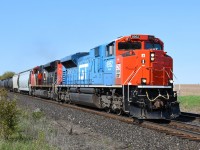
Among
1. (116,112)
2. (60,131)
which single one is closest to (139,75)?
(116,112)

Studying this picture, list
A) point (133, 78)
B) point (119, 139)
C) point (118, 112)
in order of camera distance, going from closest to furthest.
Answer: point (119, 139), point (133, 78), point (118, 112)

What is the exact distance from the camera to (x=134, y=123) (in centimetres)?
1316

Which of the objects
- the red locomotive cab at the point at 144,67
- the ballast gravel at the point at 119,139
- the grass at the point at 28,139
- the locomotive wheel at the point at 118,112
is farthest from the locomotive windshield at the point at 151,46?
the grass at the point at 28,139

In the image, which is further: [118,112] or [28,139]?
[118,112]

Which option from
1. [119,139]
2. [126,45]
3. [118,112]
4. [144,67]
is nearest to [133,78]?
[144,67]

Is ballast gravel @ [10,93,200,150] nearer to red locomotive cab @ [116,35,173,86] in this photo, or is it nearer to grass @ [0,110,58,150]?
grass @ [0,110,58,150]

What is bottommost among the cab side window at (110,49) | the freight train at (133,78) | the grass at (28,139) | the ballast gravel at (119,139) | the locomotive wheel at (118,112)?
the ballast gravel at (119,139)

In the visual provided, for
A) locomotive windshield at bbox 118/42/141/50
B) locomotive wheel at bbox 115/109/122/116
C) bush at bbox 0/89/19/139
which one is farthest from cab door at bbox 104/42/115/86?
bush at bbox 0/89/19/139

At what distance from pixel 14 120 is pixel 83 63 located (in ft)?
38.2

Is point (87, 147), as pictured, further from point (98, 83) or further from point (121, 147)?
point (98, 83)

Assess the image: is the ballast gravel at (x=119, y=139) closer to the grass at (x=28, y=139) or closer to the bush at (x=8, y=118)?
the grass at (x=28, y=139)

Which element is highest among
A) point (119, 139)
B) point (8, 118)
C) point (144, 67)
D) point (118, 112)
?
point (144, 67)

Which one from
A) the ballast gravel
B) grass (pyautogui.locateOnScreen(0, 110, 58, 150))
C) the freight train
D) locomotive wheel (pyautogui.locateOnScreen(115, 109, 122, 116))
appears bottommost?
the ballast gravel

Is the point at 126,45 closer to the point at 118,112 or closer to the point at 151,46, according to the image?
the point at 151,46
